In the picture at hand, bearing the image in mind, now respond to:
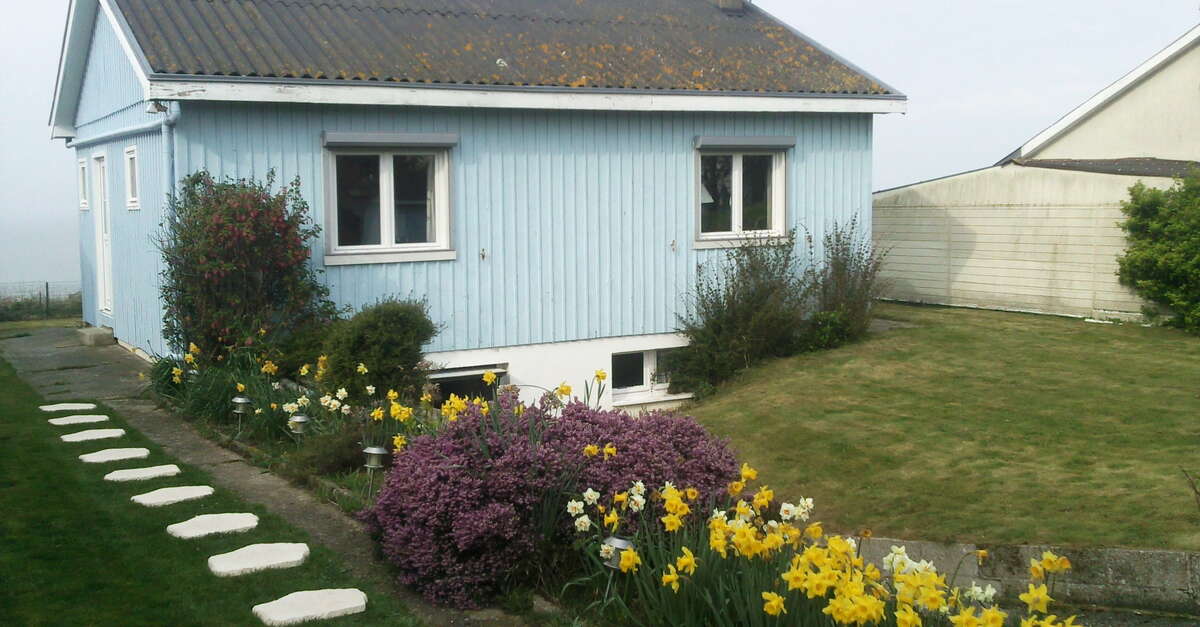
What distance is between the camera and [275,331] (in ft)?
38.3

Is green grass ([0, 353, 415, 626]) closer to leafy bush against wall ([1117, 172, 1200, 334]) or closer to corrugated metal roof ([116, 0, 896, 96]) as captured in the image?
corrugated metal roof ([116, 0, 896, 96])

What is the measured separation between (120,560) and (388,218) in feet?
23.3

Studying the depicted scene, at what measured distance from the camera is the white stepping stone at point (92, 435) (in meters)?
9.62

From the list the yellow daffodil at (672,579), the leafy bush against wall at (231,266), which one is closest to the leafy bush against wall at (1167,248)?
the leafy bush against wall at (231,266)

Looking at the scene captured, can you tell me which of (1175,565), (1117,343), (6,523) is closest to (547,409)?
(6,523)

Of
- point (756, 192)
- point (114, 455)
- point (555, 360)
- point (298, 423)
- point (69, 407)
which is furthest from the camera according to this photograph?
point (756, 192)

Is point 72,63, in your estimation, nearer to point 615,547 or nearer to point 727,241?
point 727,241

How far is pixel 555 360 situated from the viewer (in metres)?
14.2

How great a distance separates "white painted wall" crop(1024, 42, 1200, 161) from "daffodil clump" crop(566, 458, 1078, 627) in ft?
59.9

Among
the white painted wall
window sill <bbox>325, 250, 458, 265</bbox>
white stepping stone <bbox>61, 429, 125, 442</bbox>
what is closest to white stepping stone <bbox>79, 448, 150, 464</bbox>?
white stepping stone <bbox>61, 429, 125, 442</bbox>

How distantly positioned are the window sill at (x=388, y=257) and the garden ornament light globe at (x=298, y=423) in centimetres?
371

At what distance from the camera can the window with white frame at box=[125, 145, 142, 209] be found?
14191 millimetres

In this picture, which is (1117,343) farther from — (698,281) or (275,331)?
(275,331)

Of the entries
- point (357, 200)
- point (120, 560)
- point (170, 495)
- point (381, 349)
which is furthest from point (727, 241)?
point (120, 560)
